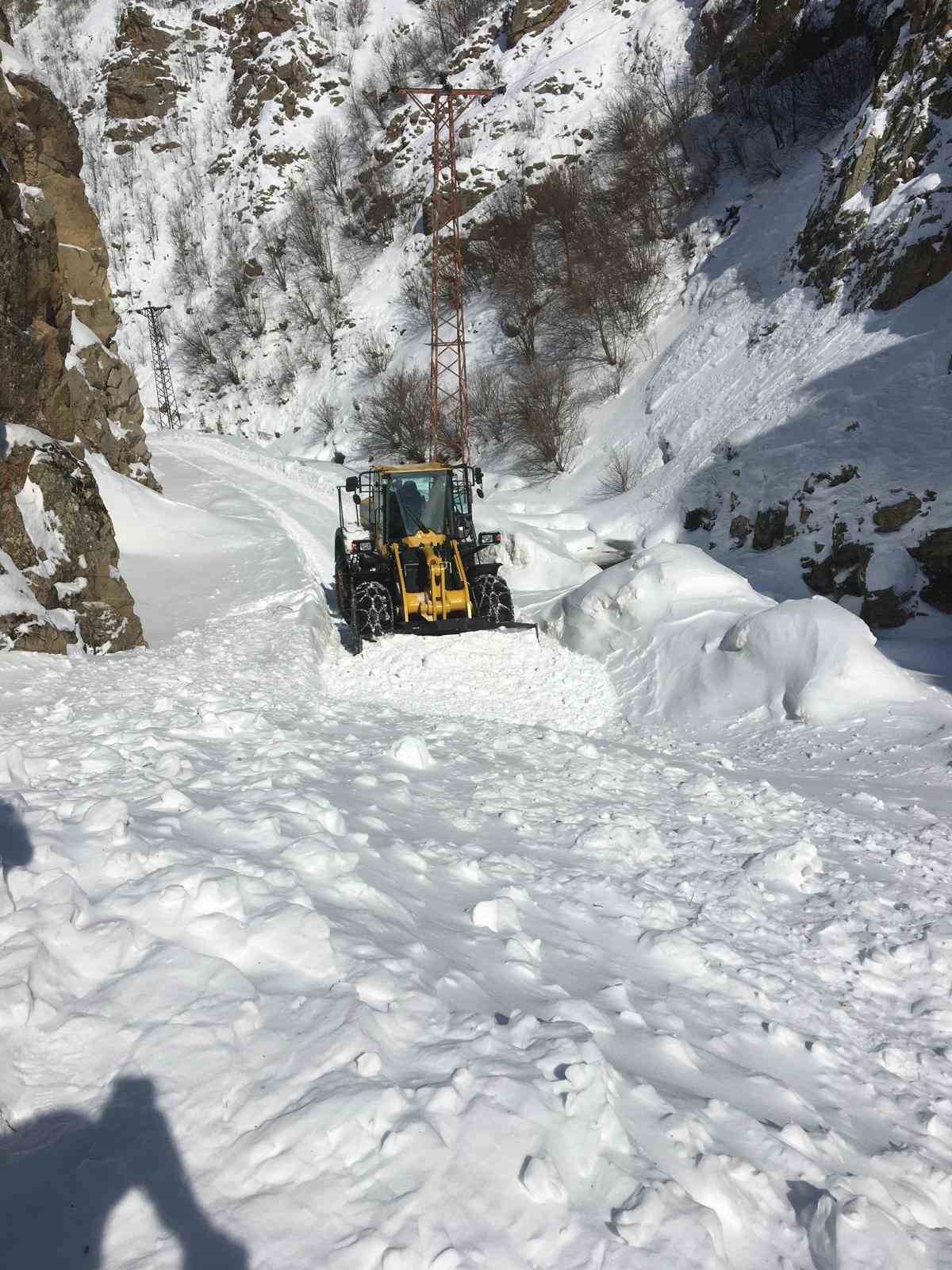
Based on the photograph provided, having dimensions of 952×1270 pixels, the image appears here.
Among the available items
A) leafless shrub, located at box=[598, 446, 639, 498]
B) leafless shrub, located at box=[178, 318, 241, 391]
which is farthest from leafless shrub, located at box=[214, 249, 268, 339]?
leafless shrub, located at box=[598, 446, 639, 498]

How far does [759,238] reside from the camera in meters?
24.4

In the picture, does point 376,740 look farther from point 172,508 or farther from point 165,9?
point 165,9

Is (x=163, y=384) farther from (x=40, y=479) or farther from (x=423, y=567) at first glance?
(x=40, y=479)

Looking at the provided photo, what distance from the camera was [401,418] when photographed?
108 ft

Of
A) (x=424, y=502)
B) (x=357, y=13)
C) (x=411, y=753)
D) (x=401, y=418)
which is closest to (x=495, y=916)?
(x=411, y=753)

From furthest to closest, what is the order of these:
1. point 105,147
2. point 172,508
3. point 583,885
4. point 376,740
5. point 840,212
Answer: point 105,147 < point 840,212 < point 172,508 < point 376,740 < point 583,885

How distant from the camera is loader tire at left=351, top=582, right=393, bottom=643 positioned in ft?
33.6

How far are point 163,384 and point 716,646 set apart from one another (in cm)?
4793

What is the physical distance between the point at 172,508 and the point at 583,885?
16.2 meters

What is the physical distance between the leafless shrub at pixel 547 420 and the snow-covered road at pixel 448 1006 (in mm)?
21729

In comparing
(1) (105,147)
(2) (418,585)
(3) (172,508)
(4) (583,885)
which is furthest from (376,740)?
(1) (105,147)

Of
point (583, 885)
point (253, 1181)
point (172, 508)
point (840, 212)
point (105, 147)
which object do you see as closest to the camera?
point (253, 1181)

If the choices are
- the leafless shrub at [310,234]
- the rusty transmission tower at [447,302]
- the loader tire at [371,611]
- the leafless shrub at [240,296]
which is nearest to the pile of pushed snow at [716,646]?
the loader tire at [371,611]

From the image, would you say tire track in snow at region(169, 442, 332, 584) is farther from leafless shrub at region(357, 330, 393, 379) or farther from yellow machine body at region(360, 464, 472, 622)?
leafless shrub at region(357, 330, 393, 379)
